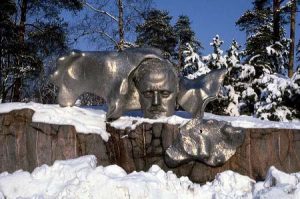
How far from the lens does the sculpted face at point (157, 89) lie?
15.5ft

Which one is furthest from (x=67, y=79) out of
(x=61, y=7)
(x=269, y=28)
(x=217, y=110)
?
(x=269, y=28)

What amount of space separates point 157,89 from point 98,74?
0.72 m

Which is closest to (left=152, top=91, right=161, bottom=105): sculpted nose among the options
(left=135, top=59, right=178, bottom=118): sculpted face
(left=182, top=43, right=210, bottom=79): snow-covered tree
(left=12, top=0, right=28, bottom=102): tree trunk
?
(left=135, top=59, right=178, bottom=118): sculpted face

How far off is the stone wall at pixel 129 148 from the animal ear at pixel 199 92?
498 mm

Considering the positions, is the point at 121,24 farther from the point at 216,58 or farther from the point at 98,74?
the point at 98,74

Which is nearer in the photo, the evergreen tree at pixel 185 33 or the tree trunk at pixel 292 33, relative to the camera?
the tree trunk at pixel 292 33

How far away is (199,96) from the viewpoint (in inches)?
191

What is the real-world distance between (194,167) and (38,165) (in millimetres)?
1629

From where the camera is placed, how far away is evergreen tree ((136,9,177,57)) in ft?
44.7

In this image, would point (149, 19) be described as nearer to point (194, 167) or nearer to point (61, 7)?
point (61, 7)

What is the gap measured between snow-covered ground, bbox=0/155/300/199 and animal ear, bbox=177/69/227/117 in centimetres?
89

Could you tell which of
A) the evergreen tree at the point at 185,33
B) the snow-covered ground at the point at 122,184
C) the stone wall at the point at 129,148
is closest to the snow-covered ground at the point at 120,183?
the snow-covered ground at the point at 122,184

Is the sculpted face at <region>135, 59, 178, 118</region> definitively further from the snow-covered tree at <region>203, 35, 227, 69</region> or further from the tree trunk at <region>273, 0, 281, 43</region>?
the tree trunk at <region>273, 0, 281, 43</region>

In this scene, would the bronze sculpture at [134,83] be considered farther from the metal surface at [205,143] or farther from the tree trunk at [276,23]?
the tree trunk at [276,23]
